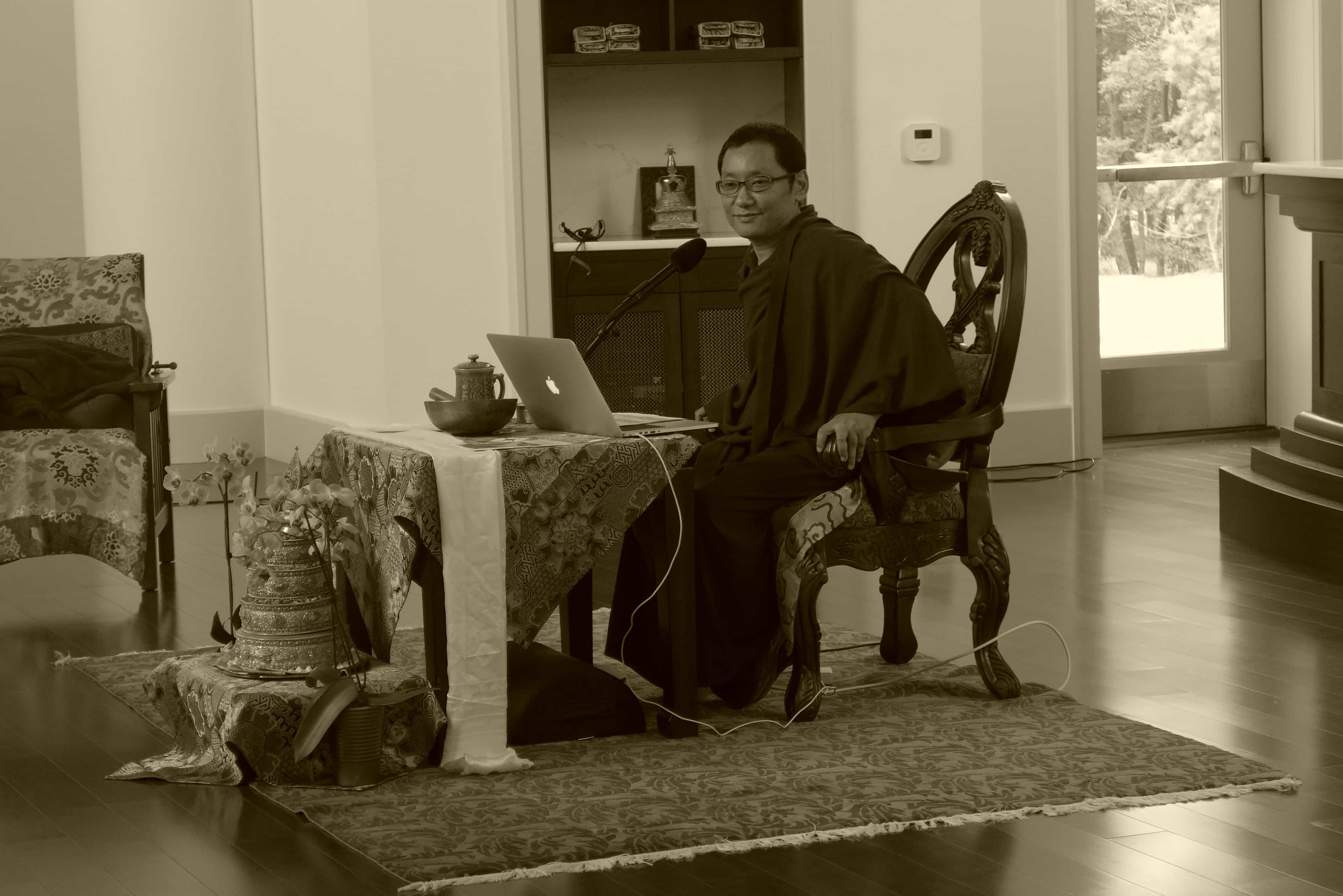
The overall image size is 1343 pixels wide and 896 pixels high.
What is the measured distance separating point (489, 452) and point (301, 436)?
16.0 feet

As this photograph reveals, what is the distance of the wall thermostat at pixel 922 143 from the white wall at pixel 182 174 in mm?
3283

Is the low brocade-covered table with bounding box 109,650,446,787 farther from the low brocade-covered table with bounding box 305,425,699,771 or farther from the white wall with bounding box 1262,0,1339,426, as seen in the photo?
the white wall with bounding box 1262,0,1339,426

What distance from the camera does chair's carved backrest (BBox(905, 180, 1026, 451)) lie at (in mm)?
4043

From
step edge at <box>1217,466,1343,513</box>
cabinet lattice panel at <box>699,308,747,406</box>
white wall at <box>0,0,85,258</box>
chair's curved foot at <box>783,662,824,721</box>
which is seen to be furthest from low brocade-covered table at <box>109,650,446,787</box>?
white wall at <box>0,0,85,258</box>

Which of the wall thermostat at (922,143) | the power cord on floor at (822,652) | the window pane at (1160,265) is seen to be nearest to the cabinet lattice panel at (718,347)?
the wall thermostat at (922,143)

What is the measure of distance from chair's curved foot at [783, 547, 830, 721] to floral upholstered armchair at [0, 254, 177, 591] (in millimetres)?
2501

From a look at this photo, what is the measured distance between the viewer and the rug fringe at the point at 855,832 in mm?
2918

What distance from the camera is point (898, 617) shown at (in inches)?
170

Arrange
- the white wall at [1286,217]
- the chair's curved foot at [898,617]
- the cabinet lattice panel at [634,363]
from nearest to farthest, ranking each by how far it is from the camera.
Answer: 1. the chair's curved foot at [898,617]
2. the cabinet lattice panel at [634,363]
3. the white wall at [1286,217]

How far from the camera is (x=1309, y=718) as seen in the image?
3750 mm

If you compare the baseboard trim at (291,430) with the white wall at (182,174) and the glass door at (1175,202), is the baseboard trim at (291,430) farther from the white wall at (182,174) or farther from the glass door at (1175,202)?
the glass door at (1175,202)

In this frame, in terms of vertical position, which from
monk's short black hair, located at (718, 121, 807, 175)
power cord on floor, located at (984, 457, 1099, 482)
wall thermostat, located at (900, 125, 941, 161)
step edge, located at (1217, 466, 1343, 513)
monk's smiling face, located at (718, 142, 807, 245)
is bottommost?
power cord on floor, located at (984, 457, 1099, 482)

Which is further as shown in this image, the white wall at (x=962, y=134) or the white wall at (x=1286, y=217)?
the white wall at (x=1286, y=217)

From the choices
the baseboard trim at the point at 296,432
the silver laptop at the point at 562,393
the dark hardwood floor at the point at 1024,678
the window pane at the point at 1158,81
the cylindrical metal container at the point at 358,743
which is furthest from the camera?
the window pane at the point at 1158,81
